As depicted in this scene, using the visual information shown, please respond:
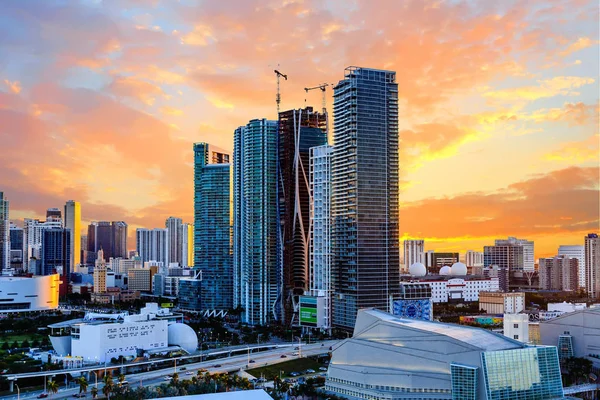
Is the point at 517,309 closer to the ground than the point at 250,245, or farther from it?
closer to the ground

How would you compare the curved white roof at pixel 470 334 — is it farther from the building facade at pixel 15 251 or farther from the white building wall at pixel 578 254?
the building facade at pixel 15 251

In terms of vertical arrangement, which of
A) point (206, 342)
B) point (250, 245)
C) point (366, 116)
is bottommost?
point (206, 342)

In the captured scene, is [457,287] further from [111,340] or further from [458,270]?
[111,340]

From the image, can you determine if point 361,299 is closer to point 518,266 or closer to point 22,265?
point 518,266

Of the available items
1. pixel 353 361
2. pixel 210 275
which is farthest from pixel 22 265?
pixel 353 361

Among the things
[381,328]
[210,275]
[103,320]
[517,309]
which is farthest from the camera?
[210,275]

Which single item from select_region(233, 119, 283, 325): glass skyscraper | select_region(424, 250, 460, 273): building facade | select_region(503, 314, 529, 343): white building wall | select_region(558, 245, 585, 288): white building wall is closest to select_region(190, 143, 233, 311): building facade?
select_region(233, 119, 283, 325): glass skyscraper
